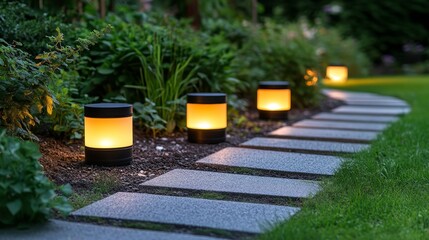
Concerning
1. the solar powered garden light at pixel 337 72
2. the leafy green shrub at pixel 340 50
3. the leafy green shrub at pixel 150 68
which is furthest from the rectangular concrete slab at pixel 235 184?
the leafy green shrub at pixel 340 50

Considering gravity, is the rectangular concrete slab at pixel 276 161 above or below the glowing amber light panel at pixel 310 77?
below

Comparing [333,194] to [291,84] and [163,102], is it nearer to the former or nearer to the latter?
[163,102]

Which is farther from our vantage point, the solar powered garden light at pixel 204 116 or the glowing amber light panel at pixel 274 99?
the glowing amber light panel at pixel 274 99

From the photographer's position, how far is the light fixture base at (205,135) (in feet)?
16.1

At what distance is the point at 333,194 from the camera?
3246 millimetres

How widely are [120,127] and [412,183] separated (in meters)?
1.83

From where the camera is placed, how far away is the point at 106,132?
3863mm

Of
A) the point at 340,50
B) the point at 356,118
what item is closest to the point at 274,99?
the point at 356,118

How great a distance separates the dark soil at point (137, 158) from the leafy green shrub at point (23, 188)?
2.23 ft

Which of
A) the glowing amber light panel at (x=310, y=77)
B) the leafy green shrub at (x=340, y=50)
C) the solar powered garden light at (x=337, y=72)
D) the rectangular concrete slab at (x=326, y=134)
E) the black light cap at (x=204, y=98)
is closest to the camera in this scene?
the black light cap at (x=204, y=98)

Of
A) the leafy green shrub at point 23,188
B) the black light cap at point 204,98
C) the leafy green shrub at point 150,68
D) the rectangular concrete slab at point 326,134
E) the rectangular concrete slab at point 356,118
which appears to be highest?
the leafy green shrub at point 150,68

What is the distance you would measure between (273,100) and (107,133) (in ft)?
9.51

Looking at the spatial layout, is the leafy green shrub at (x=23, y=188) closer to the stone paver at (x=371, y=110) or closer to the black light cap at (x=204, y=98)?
the black light cap at (x=204, y=98)

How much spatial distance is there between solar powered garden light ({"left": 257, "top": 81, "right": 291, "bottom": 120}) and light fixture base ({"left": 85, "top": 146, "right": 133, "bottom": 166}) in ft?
9.06
